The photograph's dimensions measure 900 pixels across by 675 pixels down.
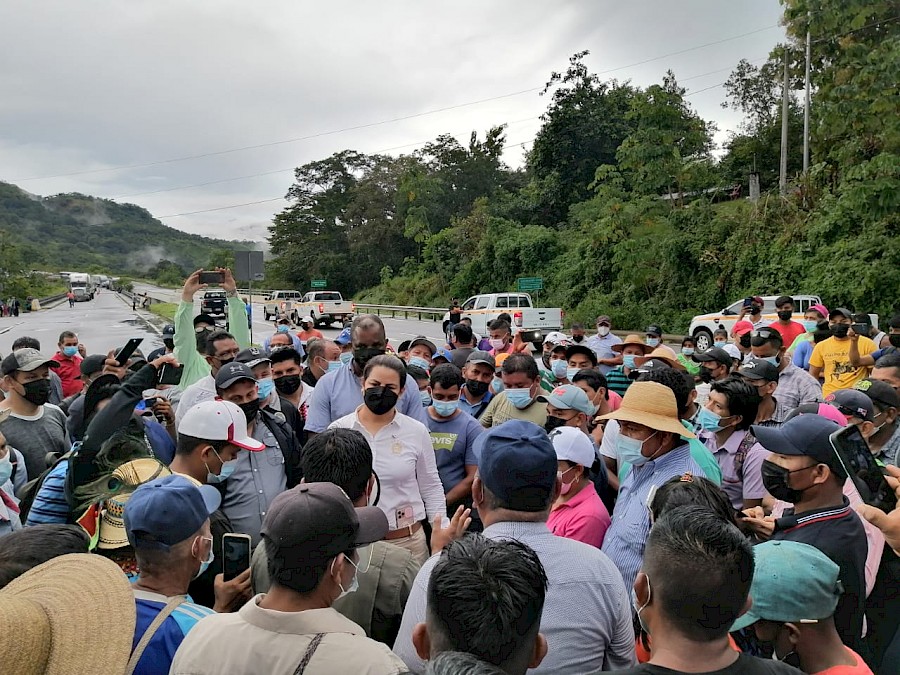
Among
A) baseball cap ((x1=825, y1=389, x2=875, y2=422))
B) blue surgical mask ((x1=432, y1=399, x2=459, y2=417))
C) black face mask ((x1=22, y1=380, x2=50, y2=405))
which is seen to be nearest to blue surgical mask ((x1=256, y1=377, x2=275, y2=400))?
blue surgical mask ((x1=432, y1=399, x2=459, y2=417))

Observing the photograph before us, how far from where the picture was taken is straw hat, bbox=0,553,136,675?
5.07 feet

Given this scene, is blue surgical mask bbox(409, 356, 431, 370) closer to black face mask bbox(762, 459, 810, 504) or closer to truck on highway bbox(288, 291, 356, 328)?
black face mask bbox(762, 459, 810, 504)

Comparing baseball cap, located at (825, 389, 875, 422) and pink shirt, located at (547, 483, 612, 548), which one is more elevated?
baseball cap, located at (825, 389, 875, 422)

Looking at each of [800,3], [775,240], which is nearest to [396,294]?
[775,240]

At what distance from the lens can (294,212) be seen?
67625 millimetres

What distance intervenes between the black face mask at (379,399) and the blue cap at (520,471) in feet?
4.58

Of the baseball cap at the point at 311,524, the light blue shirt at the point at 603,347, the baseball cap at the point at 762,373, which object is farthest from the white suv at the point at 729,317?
the baseball cap at the point at 311,524

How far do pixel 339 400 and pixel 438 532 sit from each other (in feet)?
6.99

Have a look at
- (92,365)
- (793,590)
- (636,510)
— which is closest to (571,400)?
(636,510)

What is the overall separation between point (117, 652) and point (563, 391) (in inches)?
135

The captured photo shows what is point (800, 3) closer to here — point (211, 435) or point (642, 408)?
point (642, 408)

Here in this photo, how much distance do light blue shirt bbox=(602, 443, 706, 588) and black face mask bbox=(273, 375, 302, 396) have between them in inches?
128

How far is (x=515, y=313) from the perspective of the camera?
24141mm

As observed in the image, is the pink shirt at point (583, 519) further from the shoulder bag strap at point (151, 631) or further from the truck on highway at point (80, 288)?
the truck on highway at point (80, 288)
